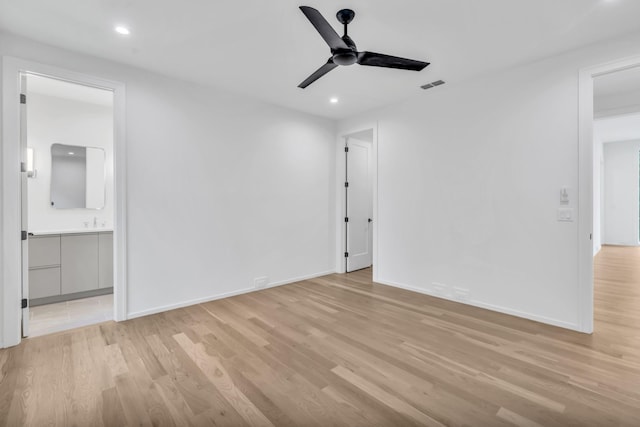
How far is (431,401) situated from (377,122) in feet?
12.8

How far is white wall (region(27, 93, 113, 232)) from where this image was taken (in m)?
4.14

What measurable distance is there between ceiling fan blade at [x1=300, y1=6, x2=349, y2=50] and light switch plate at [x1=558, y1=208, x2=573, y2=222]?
272cm

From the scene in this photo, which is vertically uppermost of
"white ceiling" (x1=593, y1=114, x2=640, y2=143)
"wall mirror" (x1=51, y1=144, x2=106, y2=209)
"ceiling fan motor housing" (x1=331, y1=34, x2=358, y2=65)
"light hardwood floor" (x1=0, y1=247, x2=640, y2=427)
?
"white ceiling" (x1=593, y1=114, x2=640, y2=143)

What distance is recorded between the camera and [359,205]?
5.73 meters

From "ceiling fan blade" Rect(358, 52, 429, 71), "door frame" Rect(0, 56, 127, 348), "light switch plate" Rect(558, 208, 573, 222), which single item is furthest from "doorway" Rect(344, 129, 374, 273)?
"door frame" Rect(0, 56, 127, 348)

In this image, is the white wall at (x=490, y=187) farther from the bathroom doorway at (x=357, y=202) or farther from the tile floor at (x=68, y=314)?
the tile floor at (x=68, y=314)

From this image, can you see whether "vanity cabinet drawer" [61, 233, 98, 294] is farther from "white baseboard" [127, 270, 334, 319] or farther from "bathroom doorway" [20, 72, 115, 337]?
"white baseboard" [127, 270, 334, 319]

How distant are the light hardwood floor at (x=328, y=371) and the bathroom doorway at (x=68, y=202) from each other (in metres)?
1.14

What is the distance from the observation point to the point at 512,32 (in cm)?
263

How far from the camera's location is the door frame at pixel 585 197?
9.41ft

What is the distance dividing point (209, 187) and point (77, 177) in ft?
7.48

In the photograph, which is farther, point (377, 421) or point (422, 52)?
point (422, 52)

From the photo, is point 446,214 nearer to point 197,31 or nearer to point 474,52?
point 474,52

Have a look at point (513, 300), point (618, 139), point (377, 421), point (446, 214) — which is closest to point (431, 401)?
point (377, 421)
